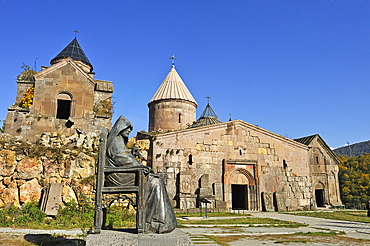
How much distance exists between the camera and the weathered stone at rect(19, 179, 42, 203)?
30.8 feet

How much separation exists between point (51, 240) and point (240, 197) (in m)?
14.0

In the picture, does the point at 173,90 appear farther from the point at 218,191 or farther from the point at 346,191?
the point at 346,191

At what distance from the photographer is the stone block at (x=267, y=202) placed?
15.6 meters

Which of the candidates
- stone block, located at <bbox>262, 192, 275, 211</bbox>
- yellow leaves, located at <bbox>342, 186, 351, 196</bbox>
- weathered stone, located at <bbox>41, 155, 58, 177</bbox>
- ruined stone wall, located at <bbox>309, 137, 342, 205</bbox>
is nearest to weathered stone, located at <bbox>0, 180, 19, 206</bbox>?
weathered stone, located at <bbox>41, 155, 58, 177</bbox>

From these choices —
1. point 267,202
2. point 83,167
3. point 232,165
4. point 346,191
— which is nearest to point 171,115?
point 232,165

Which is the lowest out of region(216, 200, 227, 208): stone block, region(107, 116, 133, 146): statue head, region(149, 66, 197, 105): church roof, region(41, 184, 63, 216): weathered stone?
region(216, 200, 227, 208): stone block

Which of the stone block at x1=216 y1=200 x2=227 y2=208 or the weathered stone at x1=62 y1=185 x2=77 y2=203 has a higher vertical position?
the weathered stone at x1=62 y1=185 x2=77 y2=203

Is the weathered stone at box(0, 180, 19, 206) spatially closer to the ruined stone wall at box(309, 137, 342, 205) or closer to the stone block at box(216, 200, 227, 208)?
the stone block at box(216, 200, 227, 208)

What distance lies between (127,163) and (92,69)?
1329 centimetres

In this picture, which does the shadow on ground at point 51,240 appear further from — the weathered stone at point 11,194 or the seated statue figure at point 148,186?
the weathered stone at point 11,194

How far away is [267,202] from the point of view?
15.7 meters

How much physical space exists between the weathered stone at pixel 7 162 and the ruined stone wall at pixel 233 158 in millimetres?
6263

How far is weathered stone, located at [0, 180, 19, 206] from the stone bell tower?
11.2m

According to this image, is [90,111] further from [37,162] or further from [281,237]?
[281,237]
